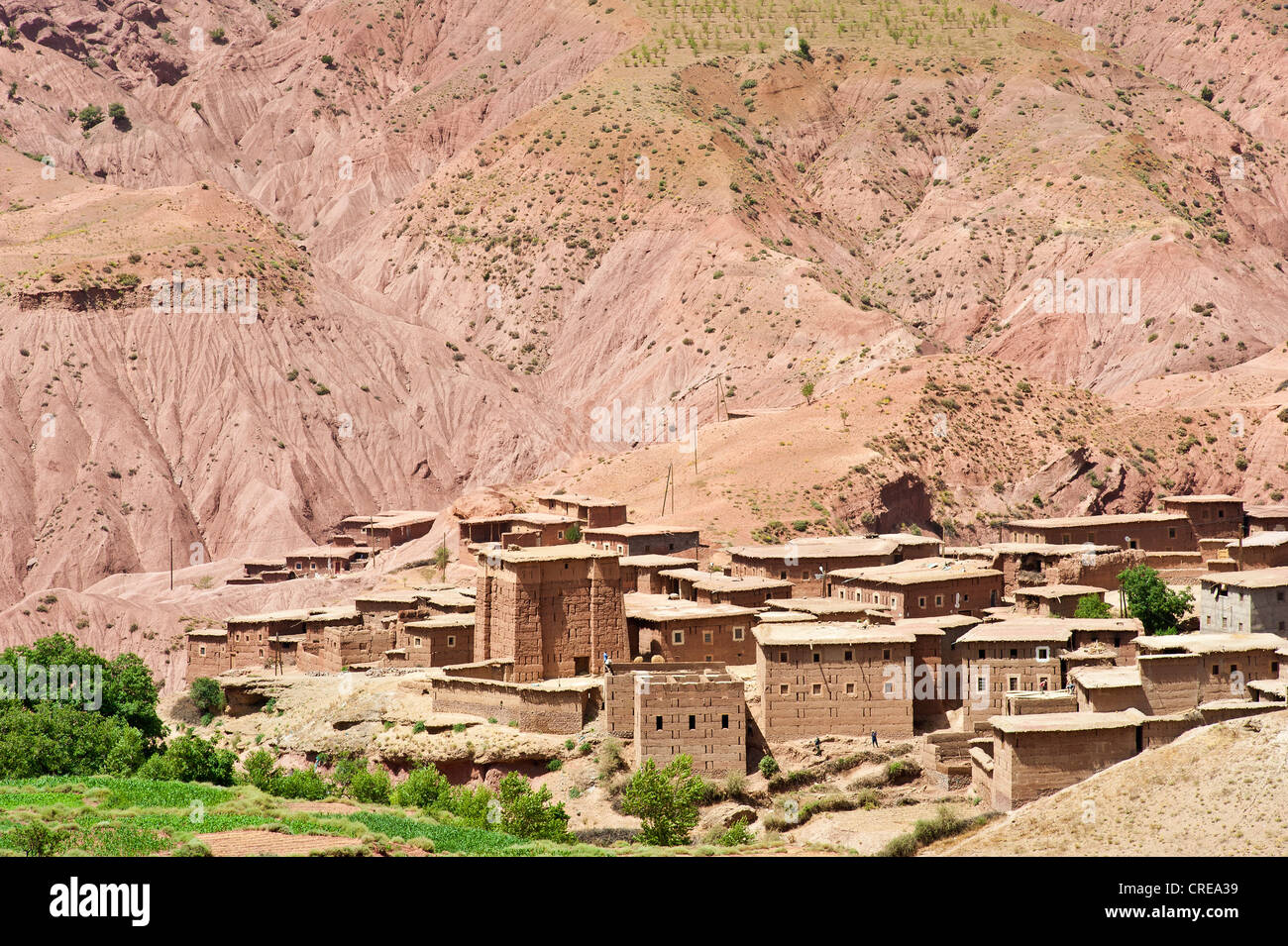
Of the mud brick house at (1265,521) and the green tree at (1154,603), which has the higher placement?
the mud brick house at (1265,521)

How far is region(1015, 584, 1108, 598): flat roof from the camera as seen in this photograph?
159 ft

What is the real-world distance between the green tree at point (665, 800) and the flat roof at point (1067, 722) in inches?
261

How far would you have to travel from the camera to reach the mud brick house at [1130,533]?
5950 centimetres

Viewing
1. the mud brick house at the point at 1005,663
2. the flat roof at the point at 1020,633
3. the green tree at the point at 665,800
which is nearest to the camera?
the green tree at the point at 665,800

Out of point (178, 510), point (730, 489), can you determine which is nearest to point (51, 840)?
point (730, 489)

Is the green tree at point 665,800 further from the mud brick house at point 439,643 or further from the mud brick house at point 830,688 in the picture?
the mud brick house at point 439,643

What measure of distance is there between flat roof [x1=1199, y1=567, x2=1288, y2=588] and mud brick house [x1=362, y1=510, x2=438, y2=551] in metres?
40.7

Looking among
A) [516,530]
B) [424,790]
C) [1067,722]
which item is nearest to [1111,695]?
[1067,722]

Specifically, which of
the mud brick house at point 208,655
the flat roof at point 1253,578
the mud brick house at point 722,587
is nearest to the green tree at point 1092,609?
the flat roof at point 1253,578

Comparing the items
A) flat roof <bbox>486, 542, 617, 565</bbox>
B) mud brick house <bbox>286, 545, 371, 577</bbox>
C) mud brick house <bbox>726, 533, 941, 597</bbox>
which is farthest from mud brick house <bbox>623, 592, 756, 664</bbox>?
mud brick house <bbox>286, 545, 371, 577</bbox>

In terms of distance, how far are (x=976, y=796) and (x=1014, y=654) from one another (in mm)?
6089

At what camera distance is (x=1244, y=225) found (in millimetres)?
118938

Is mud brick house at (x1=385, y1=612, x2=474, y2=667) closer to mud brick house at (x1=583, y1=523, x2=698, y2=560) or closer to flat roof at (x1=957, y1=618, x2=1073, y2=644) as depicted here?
mud brick house at (x1=583, y1=523, x2=698, y2=560)
